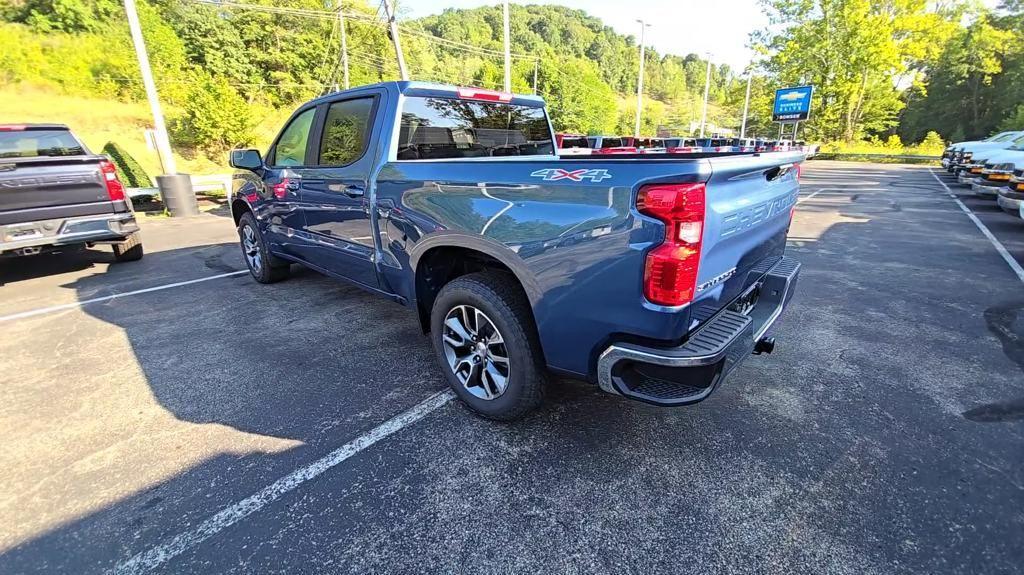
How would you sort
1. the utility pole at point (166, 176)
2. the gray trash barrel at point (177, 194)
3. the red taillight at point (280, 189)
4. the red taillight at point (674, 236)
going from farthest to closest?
1. the gray trash barrel at point (177, 194)
2. the utility pole at point (166, 176)
3. the red taillight at point (280, 189)
4. the red taillight at point (674, 236)

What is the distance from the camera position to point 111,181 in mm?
5746

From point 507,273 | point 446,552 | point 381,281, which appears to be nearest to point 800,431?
point 507,273

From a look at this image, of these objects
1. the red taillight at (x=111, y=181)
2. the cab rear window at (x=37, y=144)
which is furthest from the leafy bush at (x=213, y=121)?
the red taillight at (x=111, y=181)

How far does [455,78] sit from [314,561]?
66627 millimetres

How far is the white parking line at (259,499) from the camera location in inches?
73.4

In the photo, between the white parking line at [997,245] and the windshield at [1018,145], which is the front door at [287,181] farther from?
the windshield at [1018,145]

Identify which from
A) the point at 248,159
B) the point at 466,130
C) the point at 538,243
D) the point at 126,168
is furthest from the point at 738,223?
the point at 126,168

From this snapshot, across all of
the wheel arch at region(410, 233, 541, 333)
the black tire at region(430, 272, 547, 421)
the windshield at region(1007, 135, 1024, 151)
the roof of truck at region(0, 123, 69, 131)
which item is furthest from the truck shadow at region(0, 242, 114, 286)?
the windshield at region(1007, 135, 1024, 151)

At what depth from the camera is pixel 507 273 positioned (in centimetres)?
265

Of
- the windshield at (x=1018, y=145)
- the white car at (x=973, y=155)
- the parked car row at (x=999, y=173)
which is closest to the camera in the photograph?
the parked car row at (x=999, y=173)

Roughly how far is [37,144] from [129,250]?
5.03 ft

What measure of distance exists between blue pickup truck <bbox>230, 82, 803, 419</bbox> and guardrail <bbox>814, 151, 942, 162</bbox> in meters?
37.4

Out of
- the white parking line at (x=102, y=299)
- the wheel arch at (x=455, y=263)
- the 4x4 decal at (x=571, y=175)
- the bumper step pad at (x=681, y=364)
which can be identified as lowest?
the white parking line at (x=102, y=299)

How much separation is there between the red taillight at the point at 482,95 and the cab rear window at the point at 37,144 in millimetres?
5409
